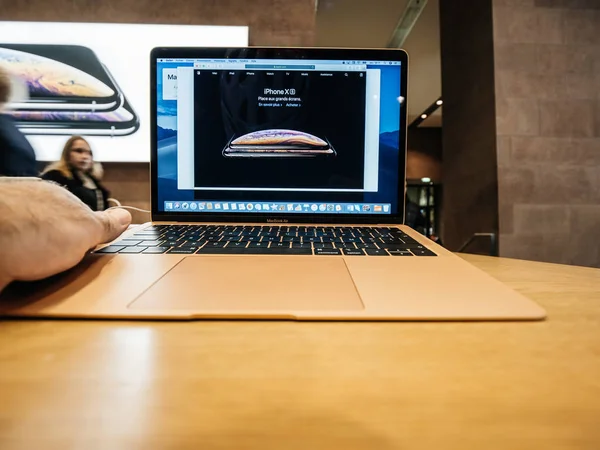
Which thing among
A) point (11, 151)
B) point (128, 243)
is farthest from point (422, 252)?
point (11, 151)

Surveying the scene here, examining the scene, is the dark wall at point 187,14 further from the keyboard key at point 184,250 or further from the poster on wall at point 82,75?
the keyboard key at point 184,250

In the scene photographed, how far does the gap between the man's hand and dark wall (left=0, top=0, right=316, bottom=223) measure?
158 centimetres

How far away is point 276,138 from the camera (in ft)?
2.18

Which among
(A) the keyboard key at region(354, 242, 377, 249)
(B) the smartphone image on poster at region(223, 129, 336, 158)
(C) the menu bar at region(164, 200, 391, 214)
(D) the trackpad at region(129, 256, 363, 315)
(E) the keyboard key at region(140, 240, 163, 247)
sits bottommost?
(D) the trackpad at region(129, 256, 363, 315)

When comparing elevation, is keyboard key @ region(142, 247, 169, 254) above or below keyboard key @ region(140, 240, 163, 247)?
below

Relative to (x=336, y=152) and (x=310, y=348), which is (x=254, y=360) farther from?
(x=336, y=152)

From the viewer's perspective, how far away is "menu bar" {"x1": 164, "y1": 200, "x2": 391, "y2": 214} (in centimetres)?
65

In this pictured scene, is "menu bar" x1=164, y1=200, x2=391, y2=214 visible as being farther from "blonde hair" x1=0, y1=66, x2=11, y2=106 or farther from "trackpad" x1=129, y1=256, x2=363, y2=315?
"blonde hair" x1=0, y1=66, x2=11, y2=106

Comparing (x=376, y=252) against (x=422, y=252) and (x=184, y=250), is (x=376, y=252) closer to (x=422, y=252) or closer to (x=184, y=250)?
(x=422, y=252)

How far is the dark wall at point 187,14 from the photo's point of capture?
5.65 feet

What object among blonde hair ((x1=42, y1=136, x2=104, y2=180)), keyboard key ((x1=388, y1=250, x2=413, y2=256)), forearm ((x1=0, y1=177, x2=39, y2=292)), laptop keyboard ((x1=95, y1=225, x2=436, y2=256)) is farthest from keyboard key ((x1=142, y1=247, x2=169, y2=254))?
blonde hair ((x1=42, y1=136, x2=104, y2=180))

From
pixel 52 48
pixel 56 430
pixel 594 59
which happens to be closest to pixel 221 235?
pixel 56 430

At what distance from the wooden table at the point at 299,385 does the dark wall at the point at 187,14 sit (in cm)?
174

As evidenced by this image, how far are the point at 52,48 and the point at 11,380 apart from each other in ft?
6.37
